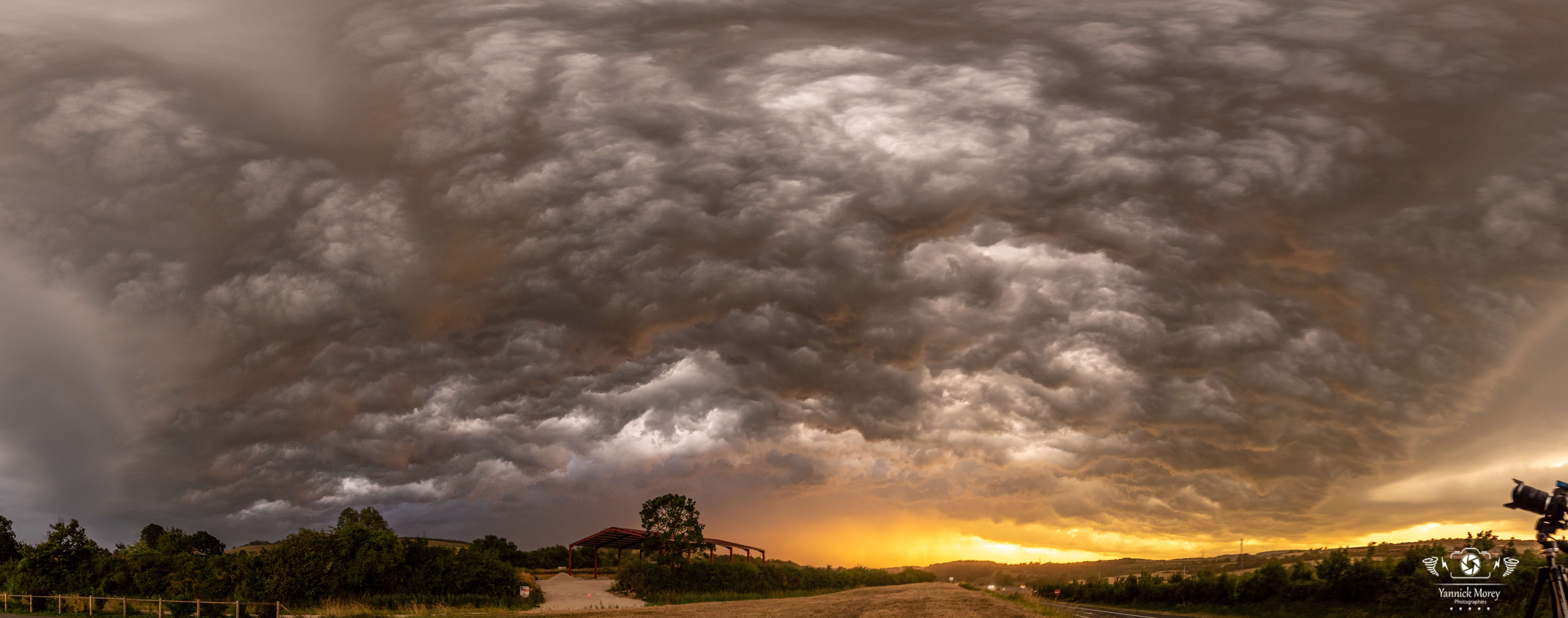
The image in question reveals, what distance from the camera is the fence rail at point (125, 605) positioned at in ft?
137

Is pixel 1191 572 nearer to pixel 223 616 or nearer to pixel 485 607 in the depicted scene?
pixel 485 607

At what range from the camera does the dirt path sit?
4609cm

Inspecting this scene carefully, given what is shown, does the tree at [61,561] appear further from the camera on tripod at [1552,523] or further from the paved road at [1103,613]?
the camera on tripod at [1552,523]

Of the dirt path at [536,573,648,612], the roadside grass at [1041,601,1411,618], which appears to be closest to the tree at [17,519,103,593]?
the dirt path at [536,573,648,612]

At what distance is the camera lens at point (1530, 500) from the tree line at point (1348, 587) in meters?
25.1

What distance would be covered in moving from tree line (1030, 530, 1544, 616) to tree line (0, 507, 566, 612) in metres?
38.9

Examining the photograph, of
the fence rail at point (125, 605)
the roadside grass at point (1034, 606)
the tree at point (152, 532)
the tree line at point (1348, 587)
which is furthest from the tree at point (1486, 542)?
the tree at point (152, 532)

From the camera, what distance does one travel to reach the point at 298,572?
41875 millimetres

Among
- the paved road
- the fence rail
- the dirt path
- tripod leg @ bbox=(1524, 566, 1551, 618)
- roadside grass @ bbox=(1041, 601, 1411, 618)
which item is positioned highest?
tripod leg @ bbox=(1524, 566, 1551, 618)

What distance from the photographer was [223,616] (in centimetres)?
4316

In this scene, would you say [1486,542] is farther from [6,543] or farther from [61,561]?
[6,543]

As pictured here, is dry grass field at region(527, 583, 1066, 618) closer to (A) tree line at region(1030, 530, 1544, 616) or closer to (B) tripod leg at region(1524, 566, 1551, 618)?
(A) tree line at region(1030, 530, 1544, 616)

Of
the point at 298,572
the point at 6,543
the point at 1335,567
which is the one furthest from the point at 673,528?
the point at 6,543

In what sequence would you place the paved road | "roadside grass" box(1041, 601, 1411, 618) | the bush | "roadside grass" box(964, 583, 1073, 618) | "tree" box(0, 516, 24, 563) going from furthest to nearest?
"tree" box(0, 516, 24, 563)
the bush
the paved road
"roadside grass" box(964, 583, 1073, 618)
"roadside grass" box(1041, 601, 1411, 618)
